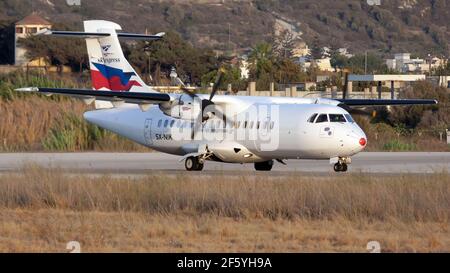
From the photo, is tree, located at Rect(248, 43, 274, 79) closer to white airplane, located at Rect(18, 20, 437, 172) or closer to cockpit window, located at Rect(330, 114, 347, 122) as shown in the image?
white airplane, located at Rect(18, 20, 437, 172)

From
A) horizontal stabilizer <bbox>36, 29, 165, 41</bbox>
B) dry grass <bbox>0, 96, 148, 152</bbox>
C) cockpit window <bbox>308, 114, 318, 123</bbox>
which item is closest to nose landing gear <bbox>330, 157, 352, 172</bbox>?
cockpit window <bbox>308, 114, 318, 123</bbox>

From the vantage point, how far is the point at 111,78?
3800cm

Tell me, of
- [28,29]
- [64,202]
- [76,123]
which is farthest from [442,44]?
[64,202]

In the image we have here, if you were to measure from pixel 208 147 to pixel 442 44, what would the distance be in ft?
509

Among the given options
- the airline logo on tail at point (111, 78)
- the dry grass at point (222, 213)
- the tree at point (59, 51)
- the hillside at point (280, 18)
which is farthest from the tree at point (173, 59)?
the dry grass at point (222, 213)

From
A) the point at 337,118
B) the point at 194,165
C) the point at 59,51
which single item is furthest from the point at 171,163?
the point at 59,51

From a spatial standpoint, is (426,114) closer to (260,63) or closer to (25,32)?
(260,63)

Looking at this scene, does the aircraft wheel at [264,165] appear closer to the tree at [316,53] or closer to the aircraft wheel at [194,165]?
the aircraft wheel at [194,165]

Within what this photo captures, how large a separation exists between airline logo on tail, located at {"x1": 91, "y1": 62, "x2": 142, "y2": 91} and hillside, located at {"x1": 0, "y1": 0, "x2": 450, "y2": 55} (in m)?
124

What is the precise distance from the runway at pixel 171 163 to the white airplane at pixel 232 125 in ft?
2.01

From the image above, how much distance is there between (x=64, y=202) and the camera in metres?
22.3

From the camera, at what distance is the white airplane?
3158cm
